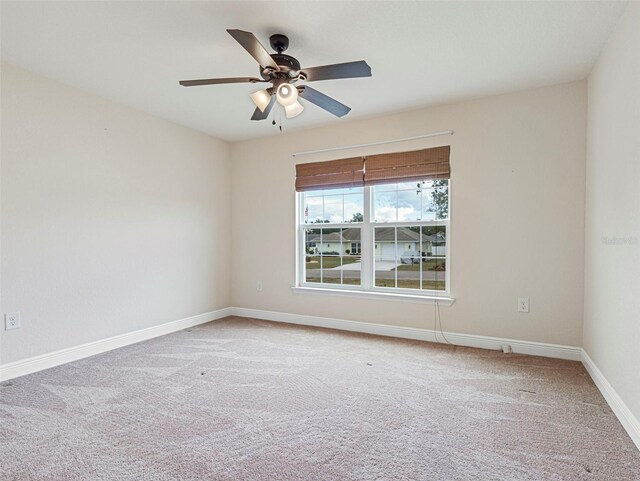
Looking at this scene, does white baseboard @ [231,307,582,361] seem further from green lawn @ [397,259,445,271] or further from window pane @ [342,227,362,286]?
green lawn @ [397,259,445,271]

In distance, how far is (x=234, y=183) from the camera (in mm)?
4723

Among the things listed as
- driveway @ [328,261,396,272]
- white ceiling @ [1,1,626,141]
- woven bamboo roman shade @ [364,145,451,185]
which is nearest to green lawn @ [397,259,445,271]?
driveway @ [328,261,396,272]

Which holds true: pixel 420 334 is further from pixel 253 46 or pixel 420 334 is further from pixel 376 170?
pixel 253 46


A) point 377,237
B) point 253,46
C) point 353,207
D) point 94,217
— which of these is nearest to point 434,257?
point 377,237

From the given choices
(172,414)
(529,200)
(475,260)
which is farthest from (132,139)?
(529,200)

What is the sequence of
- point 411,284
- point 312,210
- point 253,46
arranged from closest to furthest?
point 253,46
point 411,284
point 312,210

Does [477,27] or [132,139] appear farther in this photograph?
[132,139]

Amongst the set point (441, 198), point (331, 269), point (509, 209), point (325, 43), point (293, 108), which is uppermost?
point (325, 43)

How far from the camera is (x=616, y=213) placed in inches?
84.4

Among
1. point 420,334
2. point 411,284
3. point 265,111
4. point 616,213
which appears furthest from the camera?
point 411,284

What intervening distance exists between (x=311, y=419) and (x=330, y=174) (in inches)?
108

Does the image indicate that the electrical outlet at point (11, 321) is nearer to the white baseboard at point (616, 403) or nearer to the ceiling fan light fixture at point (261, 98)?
the ceiling fan light fixture at point (261, 98)

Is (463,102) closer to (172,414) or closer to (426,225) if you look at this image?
(426,225)

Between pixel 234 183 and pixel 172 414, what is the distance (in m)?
3.23
